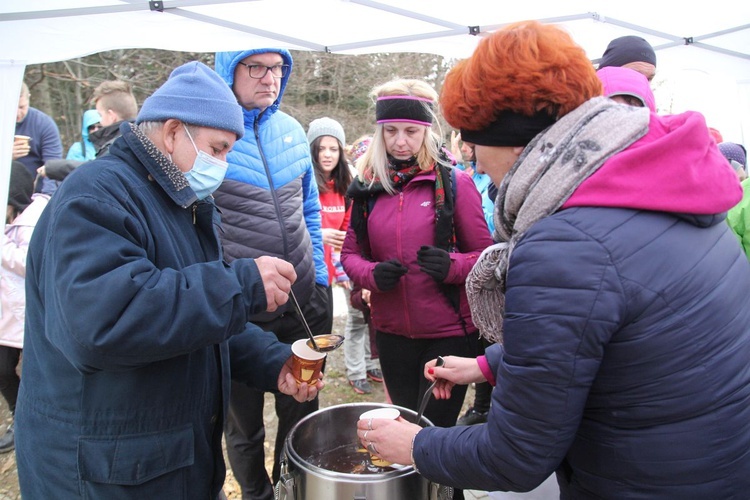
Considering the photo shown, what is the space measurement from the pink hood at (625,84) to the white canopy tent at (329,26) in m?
0.64

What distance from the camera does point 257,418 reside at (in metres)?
2.72

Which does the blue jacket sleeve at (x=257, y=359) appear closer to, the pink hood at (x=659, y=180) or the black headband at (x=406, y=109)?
the pink hood at (x=659, y=180)

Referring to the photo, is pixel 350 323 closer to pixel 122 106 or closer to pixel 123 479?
pixel 122 106

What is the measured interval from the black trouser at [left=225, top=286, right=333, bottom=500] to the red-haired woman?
1592 mm

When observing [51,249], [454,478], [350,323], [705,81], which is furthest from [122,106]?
[705,81]

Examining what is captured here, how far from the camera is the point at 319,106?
1315 centimetres

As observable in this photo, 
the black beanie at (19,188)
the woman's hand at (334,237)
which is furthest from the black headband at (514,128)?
the black beanie at (19,188)

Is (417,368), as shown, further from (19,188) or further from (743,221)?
(19,188)

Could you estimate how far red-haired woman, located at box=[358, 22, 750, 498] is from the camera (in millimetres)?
1057

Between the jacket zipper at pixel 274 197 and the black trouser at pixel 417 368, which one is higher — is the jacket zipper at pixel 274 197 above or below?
above

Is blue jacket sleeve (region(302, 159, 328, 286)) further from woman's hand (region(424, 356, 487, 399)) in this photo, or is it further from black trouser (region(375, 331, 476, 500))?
woman's hand (region(424, 356, 487, 399))

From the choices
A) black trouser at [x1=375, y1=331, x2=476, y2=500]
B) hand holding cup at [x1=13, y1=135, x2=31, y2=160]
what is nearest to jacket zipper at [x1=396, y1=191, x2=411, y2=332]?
black trouser at [x1=375, y1=331, x2=476, y2=500]

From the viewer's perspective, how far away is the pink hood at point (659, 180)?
3.55 ft

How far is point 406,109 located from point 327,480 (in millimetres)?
1786
